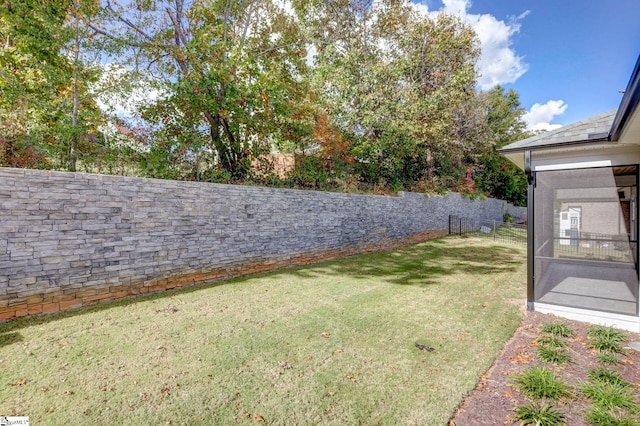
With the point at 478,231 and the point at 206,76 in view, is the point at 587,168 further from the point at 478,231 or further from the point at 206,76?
the point at 478,231

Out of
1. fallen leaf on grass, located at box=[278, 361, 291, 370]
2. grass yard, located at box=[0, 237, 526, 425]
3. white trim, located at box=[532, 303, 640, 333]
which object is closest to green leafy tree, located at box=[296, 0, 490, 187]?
grass yard, located at box=[0, 237, 526, 425]

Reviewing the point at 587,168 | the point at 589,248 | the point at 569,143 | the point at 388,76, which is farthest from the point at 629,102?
the point at 589,248

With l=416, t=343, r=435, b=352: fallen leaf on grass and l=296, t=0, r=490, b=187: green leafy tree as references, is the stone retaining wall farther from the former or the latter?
l=296, t=0, r=490, b=187: green leafy tree

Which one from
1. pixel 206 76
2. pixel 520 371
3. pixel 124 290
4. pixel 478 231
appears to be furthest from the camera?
pixel 478 231

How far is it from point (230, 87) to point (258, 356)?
275 inches

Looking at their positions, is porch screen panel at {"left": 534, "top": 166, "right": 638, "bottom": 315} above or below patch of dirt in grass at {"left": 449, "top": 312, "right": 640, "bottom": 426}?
above

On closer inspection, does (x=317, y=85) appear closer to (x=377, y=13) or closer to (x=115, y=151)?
(x=377, y=13)

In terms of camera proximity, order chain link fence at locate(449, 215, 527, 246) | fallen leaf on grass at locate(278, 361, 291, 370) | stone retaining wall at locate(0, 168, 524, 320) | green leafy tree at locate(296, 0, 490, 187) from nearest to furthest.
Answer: fallen leaf on grass at locate(278, 361, 291, 370)
stone retaining wall at locate(0, 168, 524, 320)
green leafy tree at locate(296, 0, 490, 187)
chain link fence at locate(449, 215, 527, 246)

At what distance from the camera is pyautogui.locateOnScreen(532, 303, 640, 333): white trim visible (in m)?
4.33

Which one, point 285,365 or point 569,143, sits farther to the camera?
point 569,143

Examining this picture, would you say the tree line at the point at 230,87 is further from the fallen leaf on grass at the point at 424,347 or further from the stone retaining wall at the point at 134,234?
the fallen leaf on grass at the point at 424,347

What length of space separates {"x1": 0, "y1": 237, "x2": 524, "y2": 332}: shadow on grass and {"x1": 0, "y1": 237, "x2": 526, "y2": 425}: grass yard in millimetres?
78

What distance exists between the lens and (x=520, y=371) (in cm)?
318

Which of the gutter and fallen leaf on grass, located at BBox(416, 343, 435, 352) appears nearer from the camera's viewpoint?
fallen leaf on grass, located at BBox(416, 343, 435, 352)
